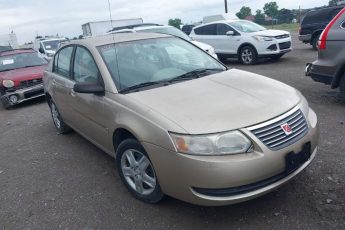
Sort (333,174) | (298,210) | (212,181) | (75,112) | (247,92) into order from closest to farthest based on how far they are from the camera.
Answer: (212,181) → (298,210) → (247,92) → (333,174) → (75,112)

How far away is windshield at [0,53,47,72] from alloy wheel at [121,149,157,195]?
768cm

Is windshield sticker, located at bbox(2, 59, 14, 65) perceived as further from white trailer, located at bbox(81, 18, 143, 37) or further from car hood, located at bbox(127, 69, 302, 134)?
white trailer, located at bbox(81, 18, 143, 37)

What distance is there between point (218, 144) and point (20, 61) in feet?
29.8

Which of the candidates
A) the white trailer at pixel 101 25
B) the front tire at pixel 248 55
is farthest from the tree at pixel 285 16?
the front tire at pixel 248 55

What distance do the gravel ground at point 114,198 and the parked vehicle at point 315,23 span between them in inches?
318

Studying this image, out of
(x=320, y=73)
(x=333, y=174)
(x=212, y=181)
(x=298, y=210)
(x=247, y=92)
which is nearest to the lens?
(x=212, y=181)

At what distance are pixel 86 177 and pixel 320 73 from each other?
14.2 feet

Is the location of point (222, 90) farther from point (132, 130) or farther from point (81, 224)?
point (81, 224)

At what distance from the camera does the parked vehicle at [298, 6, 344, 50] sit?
12625 mm

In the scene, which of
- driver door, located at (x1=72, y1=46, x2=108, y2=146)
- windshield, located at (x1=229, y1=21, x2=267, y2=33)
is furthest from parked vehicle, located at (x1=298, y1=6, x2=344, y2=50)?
driver door, located at (x1=72, y1=46, x2=108, y2=146)

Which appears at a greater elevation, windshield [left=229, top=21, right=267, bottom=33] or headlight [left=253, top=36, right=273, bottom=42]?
windshield [left=229, top=21, right=267, bottom=33]

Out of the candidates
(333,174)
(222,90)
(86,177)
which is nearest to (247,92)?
(222,90)

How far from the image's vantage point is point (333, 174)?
374 centimetres

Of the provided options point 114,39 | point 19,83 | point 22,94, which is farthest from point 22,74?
point 114,39
